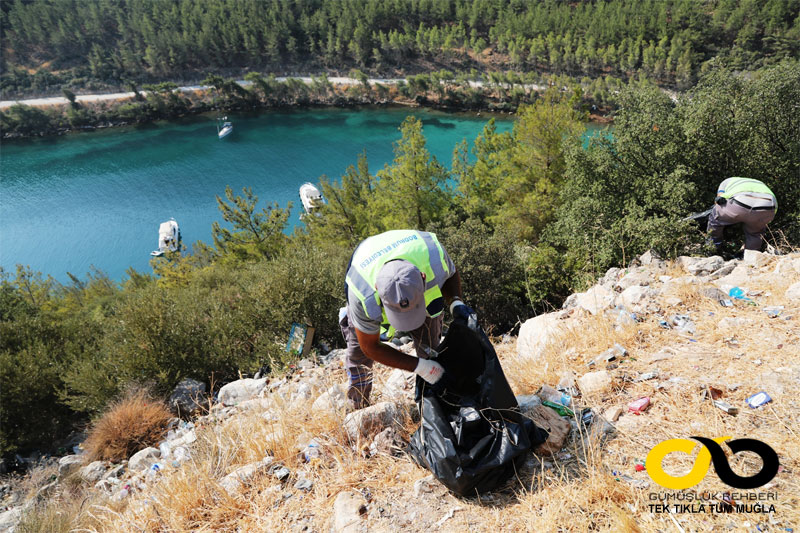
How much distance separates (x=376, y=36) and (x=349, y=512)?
273 feet

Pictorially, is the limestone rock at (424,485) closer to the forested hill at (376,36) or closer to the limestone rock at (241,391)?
the limestone rock at (241,391)

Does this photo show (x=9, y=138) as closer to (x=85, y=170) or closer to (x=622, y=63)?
(x=85, y=170)

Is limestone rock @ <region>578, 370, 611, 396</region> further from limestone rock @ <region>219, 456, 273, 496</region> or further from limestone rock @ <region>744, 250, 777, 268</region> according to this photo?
limestone rock @ <region>744, 250, 777, 268</region>

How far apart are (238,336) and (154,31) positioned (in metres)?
94.4

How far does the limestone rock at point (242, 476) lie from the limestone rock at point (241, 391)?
3.14 m

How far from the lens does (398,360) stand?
311 cm

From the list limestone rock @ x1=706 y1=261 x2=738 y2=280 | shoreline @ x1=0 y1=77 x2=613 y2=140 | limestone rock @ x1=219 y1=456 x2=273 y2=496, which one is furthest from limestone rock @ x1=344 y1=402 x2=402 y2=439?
shoreline @ x1=0 y1=77 x2=613 y2=140

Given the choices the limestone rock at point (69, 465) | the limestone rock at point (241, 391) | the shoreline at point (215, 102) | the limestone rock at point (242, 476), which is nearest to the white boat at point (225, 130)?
the shoreline at point (215, 102)

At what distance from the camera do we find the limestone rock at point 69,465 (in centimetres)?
656

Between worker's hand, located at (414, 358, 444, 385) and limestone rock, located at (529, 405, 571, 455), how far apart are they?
2.65 feet

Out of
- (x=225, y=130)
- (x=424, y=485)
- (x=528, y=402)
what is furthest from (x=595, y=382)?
(x=225, y=130)

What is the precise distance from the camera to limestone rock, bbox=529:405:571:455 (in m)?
2.96

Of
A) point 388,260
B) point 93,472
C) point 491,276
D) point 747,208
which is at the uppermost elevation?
point 388,260

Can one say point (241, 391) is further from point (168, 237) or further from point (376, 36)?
point (376, 36)
